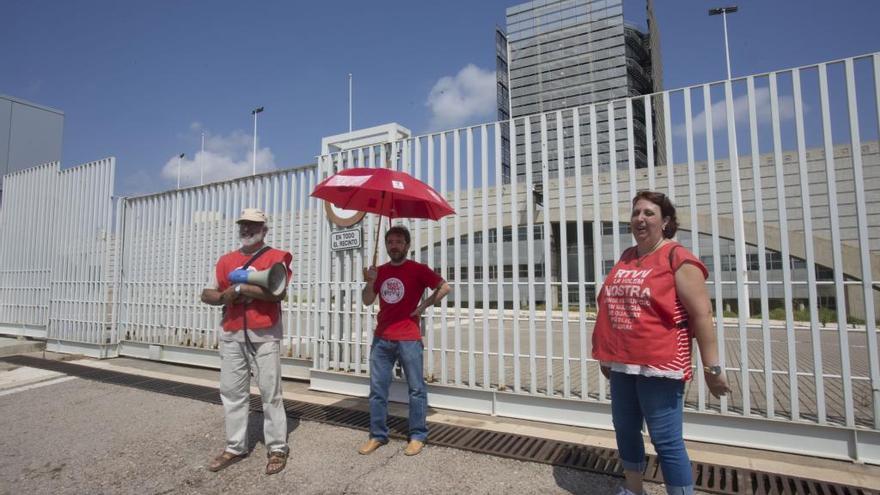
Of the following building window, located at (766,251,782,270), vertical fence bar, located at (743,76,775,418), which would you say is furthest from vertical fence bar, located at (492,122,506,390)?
building window, located at (766,251,782,270)

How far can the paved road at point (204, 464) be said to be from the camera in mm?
3449

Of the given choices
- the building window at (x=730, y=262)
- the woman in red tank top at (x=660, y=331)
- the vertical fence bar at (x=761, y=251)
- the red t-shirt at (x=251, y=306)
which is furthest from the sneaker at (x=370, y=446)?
the building window at (x=730, y=262)

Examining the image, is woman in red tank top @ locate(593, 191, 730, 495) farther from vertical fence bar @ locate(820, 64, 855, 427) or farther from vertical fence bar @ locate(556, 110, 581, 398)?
vertical fence bar @ locate(820, 64, 855, 427)

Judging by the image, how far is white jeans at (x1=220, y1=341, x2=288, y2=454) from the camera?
3.94 m

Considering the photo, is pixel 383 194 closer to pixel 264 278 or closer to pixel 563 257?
pixel 264 278

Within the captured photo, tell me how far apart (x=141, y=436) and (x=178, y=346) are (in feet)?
12.5

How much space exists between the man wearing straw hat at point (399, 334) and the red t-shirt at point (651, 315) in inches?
70.1

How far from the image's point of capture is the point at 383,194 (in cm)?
457

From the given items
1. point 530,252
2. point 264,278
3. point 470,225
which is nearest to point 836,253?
point 530,252

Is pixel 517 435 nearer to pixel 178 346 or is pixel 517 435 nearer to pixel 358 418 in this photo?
pixel 358 418

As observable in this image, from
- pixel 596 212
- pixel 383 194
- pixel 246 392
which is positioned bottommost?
pixel 246 392

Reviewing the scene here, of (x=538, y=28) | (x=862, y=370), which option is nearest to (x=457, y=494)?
(x=862, y=370)

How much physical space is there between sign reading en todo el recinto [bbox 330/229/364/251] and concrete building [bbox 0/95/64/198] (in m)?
10.0

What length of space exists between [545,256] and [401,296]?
5.30 ft
